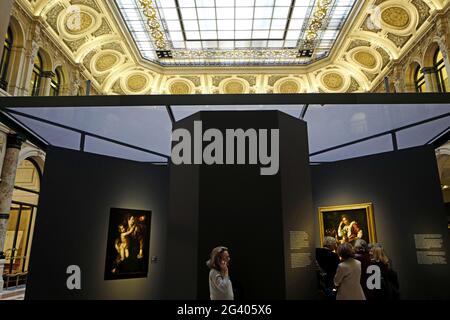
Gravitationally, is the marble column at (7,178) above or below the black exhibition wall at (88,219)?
above

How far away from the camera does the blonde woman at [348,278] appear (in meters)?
3.73

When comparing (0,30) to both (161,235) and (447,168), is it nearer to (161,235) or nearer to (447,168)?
(161,235)

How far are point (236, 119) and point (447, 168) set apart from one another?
509 inches

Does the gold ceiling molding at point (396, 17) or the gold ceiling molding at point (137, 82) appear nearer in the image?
the gold ceiling molding at point (396, 17)

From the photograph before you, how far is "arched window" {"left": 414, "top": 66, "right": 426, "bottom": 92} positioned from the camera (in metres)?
14.5

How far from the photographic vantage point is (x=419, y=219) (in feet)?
15.3

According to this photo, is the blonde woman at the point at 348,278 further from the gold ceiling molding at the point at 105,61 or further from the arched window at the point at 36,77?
the gold ceiling molding at the point at 105,61

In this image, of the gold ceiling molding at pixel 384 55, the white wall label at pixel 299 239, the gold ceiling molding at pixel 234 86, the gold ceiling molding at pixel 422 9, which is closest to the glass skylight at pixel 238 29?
the gold ceiling molding at pixel 234 86

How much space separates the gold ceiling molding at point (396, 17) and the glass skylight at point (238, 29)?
1593 mm

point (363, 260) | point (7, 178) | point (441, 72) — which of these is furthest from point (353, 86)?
point (7, 178)

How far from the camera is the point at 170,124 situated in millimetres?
4660

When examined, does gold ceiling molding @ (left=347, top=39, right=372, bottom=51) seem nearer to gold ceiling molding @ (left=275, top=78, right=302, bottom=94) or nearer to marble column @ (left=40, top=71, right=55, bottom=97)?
gold ceiling molding @ (left=275, top=78, right=302, bottom=94)

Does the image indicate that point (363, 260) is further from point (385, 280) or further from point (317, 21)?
point (317, 21)
